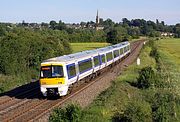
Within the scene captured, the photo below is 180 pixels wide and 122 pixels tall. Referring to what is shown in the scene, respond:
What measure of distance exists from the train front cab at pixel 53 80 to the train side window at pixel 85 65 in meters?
4.23

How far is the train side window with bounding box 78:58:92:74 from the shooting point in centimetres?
2883

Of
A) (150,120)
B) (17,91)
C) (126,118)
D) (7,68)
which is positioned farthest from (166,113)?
(7,68)

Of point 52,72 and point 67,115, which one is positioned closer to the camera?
point 67,115

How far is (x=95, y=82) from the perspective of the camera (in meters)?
32.4

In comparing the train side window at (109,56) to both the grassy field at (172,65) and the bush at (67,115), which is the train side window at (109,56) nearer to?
the grassy field at (172,65)

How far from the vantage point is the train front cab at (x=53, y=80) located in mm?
24078

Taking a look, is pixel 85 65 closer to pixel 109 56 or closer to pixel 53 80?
pixel 53 80

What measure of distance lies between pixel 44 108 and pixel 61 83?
2692 millimetres

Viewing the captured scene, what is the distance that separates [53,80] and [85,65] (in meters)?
6.82

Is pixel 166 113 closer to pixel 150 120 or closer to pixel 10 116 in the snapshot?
pixel 150 120

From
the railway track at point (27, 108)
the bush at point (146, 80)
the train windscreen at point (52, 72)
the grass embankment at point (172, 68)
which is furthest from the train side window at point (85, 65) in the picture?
the grass embankment at point (172, 68)

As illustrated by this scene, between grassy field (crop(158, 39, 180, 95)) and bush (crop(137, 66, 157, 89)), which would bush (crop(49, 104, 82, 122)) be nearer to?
grassy field (crop(158, 39, 180, 95))

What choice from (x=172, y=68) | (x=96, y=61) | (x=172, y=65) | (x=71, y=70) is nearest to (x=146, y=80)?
(x=71, y=70)

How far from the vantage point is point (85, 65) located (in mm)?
30625
